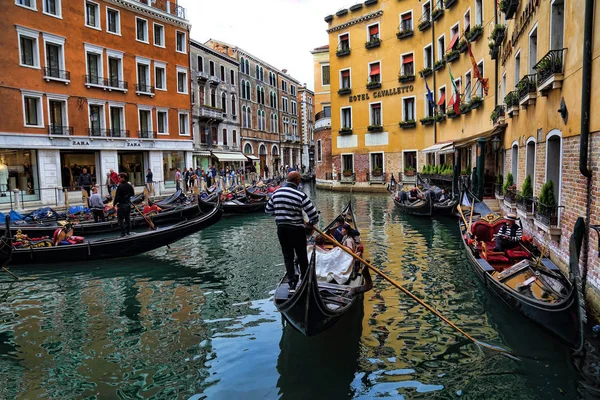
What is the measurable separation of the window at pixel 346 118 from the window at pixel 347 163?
135 centimetres

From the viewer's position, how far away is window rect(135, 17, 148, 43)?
17.7 meters

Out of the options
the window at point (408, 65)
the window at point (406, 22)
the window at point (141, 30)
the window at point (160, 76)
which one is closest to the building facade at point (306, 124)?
the window at point (408, 65)

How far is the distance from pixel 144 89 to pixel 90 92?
2.44 m

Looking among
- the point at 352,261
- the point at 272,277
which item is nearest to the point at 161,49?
the point at 272,277

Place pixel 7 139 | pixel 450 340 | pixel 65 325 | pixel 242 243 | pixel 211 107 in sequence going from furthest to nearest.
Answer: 1. pixel 211 107
2. pixel 7 139
3. pixel 242 243
4. pixel 65 325
5. pixel 450 340

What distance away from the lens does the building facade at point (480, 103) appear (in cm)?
491

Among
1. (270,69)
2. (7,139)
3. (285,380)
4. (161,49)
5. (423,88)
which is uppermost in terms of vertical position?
(270,69)

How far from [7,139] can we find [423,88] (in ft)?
47.2

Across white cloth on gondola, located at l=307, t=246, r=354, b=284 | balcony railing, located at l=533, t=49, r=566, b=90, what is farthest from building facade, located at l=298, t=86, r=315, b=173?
white cloth on gondola, located at l=307, t=246, r=354, b=284

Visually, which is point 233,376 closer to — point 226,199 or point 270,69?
point 226,199

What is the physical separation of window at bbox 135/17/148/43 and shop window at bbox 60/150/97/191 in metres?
5.13

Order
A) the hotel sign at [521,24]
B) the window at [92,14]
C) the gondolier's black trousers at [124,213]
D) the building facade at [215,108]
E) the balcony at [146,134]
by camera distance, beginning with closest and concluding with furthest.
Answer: the hotel sign at [521,24] → the gondolier's black trousers at [124,213] → the window at [92,14] → the balcony at [146,134] → the building facade at [215,108]

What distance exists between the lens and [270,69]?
3256 centimetres

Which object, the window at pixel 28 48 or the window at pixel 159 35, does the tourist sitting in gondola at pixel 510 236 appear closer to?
the window at pixel 28 48
